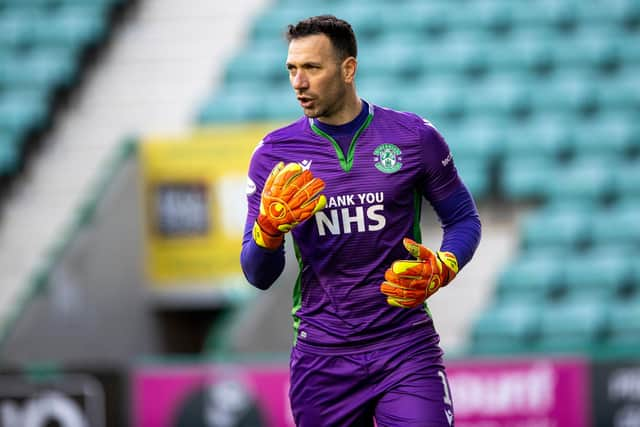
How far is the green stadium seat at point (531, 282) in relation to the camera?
9906 millimetres

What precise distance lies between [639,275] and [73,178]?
5599 millimetres

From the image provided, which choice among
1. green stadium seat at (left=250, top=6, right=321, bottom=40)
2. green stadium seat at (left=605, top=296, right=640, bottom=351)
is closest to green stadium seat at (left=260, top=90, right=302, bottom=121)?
green stadium seat at (left=250, top=6, right=321, bottom=40)

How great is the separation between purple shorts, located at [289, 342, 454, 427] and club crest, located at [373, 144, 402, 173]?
0.62 metres

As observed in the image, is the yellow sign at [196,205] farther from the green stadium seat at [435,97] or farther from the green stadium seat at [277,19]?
the green stadium seat at [277,19]

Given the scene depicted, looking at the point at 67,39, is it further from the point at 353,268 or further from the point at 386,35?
the point at 353,268

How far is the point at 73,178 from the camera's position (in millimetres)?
12211

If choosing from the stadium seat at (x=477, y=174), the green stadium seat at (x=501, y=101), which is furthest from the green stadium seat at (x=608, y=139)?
the stadium seat at (x=477, y=174)

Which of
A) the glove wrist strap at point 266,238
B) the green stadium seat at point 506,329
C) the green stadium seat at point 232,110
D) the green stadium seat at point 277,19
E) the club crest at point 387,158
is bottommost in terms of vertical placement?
the green stadium seat at point 506,329

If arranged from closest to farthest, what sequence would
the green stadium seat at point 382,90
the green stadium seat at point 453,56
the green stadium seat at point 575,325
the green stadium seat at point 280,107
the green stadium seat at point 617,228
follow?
1. the green stadium seat at point 575,325
2. the green stadium seat at point 617,228
3. the green stadium seat at point 382,90
4. the green stadium seat at point 280,107
5. the green stadium seat at point 453,56

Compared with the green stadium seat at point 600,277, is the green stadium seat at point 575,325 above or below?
below

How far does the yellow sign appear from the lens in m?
10.3

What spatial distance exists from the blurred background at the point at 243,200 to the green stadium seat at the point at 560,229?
0.04 feet

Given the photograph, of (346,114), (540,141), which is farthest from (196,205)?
(346,114)

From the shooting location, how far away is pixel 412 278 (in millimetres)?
4094
